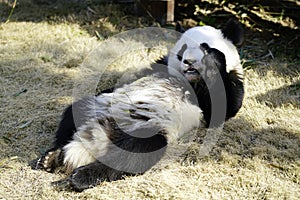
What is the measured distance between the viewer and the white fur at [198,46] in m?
2.91

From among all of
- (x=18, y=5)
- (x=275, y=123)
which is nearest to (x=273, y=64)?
(x=275, y=123)

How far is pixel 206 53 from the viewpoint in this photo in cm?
288

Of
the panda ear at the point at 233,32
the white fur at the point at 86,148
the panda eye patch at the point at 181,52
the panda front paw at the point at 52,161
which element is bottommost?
the panda front paw at the point at 52,161

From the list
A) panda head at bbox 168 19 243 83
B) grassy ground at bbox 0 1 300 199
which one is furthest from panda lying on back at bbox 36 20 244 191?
grassy ground at bbox 0 1 300 199

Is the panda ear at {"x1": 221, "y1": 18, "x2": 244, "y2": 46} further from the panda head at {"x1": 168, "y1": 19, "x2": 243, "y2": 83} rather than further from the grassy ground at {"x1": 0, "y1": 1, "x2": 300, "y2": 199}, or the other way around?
the grassy ground at {"x1": 0, "y1": 1, "x2": 300, "y2": 199}

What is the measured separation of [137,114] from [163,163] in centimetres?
36

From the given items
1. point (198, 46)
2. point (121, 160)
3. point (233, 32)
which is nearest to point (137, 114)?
point (121, 160)

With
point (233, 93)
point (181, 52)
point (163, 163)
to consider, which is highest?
point (181, 52)

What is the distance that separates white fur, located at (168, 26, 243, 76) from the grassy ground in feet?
1.52

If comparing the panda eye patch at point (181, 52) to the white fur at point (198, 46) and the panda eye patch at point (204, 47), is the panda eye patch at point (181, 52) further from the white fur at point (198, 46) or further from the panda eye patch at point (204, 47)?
the panda eye patch at point (204, 47)

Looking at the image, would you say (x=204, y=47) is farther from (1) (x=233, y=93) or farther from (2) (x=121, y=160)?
(2) (x=121, y=160)

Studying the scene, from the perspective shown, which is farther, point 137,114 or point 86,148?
point 137,114

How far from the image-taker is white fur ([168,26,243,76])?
291 centimetres

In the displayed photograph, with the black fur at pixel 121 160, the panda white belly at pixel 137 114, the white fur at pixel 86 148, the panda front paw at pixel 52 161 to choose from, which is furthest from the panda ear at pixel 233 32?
the panda front paw at pixel 52 161
